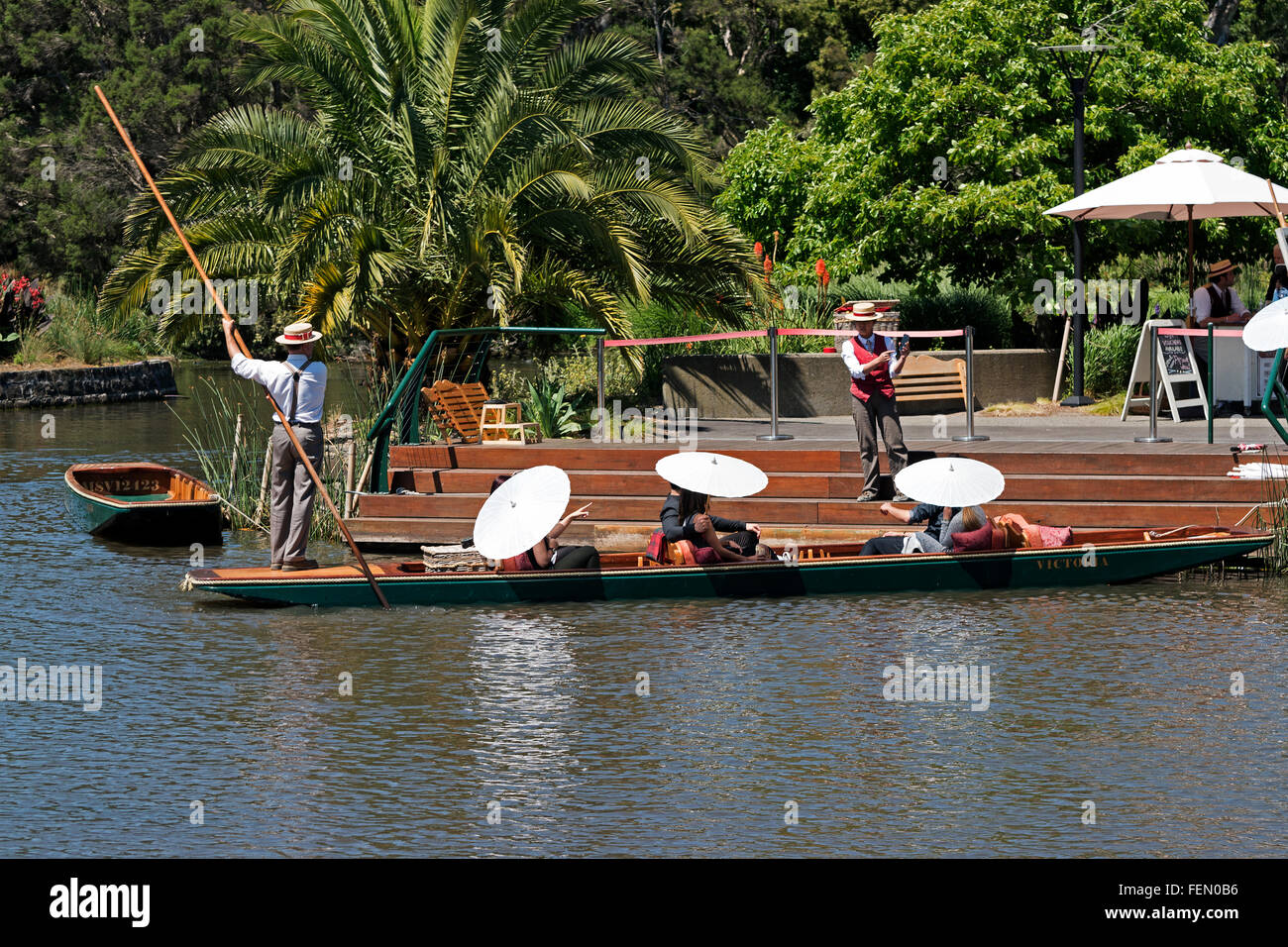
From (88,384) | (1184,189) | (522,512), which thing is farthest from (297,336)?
(88,384)

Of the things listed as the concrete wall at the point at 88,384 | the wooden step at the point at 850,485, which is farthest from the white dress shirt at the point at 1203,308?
the concrete wall at the point at 88,384

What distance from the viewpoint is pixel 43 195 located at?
5691cm

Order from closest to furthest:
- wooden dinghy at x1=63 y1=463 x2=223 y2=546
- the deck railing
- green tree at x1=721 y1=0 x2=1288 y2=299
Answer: wooden dinghy at x1=63 y1=463 x2=223 y2=546 < the deck railing < green tree at x1=721 y1=0 x2=1288 y2=299

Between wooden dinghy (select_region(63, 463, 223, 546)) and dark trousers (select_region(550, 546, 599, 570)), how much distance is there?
518 centimetres

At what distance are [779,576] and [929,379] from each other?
8.95m

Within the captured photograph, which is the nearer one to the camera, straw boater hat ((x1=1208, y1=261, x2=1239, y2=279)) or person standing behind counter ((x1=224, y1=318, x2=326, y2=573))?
person standing behind counter ((x1=224, y1=318, x2=326, y2=573))

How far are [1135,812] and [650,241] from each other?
48.9 ft

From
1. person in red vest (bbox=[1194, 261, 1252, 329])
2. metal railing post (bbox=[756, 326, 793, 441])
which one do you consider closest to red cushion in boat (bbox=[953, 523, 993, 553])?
metal railing post (bbox=[756, 326, 793, 441])

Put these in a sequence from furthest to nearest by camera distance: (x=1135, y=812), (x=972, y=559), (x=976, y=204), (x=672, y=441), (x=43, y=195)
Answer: (x=43, y=195) → (x=976, y=204) → (x=672, y=441) → (x=972, y=559) → (x=1135, y=812)

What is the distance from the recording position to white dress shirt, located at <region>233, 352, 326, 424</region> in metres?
15.0

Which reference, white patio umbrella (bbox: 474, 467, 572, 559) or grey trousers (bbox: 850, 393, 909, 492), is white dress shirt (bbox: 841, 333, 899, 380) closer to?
grey trousers (bbox: 850, 393, 909, 492)
